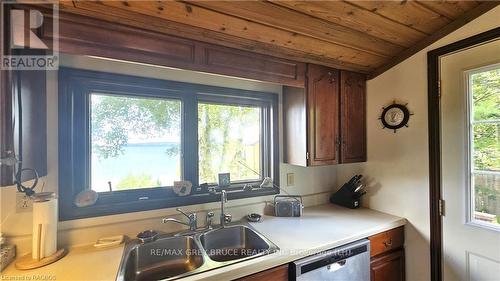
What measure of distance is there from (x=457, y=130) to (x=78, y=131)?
229cm

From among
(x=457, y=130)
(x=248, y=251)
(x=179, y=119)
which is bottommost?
(x=248, y=251)

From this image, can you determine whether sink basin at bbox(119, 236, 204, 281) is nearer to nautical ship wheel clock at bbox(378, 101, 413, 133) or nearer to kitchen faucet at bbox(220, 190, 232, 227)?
kitchen faucet at bbox(220, 190, 232, 227)

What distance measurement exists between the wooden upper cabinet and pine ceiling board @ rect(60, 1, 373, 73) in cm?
19

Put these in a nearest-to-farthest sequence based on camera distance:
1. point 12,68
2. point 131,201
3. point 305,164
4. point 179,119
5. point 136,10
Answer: point 12,68, point 136,10, point 131,201, point 179,119, point 305,164

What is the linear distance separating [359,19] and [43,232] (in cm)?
200

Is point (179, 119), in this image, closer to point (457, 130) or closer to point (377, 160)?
point (377, 160)

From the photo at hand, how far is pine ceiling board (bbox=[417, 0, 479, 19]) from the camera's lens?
1.27 meters

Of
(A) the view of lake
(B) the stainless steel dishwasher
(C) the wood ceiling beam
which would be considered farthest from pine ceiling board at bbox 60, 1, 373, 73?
(B) the stainless steel dishwasher

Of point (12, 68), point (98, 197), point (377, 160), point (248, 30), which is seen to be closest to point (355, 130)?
point (377, 160)

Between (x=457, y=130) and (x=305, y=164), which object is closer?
(x=457, y=130)

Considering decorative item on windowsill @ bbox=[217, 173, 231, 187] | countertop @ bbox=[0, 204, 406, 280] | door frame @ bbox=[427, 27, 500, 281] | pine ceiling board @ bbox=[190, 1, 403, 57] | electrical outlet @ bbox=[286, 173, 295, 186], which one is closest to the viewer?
countertop @ bbox=[0, 204, 406, 280]

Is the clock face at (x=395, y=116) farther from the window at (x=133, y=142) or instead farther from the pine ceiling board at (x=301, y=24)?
the window at (x=133, y=142)

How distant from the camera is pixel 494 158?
1309mm

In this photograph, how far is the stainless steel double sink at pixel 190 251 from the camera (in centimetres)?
121
